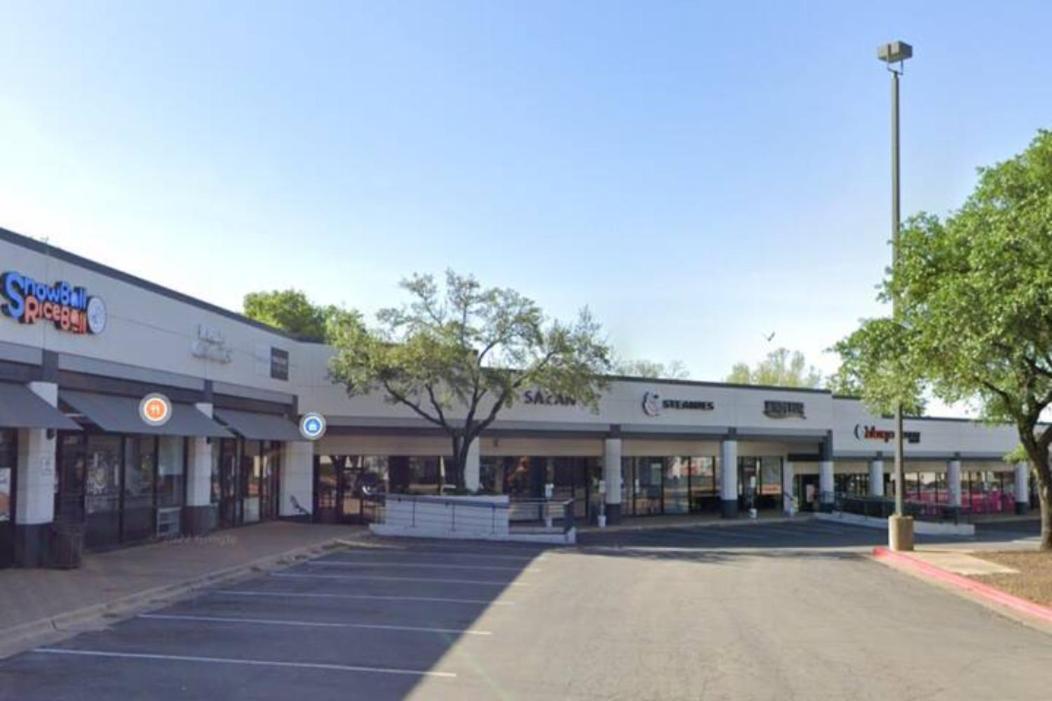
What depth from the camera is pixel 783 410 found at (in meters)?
Result: 44.5

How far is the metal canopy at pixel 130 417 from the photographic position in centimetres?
1947

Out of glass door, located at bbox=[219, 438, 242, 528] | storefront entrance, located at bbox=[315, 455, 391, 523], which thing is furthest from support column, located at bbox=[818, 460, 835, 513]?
glass door, located at bbox=[219, 438, 242, 528]

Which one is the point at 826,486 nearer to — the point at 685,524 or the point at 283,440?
the point at 685,524

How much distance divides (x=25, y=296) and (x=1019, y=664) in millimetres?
16516

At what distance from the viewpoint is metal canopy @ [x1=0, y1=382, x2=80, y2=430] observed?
53.9ft

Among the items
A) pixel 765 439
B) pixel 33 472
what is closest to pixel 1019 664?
pixel 33 472

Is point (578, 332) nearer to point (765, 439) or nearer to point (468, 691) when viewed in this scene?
point (765, 439)

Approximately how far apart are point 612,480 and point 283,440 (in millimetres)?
14106

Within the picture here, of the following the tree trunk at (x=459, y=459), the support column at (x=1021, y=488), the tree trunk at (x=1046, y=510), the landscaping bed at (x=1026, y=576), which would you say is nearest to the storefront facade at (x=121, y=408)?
the tree trunk at (x=459, y=459)

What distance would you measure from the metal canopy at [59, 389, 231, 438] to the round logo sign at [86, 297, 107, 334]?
1334 mm

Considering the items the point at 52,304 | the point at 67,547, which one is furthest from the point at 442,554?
the point at 52,304

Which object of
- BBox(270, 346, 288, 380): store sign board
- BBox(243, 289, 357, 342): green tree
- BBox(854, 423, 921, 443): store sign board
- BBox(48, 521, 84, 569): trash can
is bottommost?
BBox(48, 521, 84, 569): trash can

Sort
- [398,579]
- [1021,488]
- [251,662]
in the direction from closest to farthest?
1. [251,662]
2. [398,579]
3. [1021,488]

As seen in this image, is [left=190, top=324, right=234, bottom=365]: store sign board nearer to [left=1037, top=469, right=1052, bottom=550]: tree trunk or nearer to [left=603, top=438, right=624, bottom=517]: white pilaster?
[left=603, top=438, right=624, bottom=517]: white pilaster
